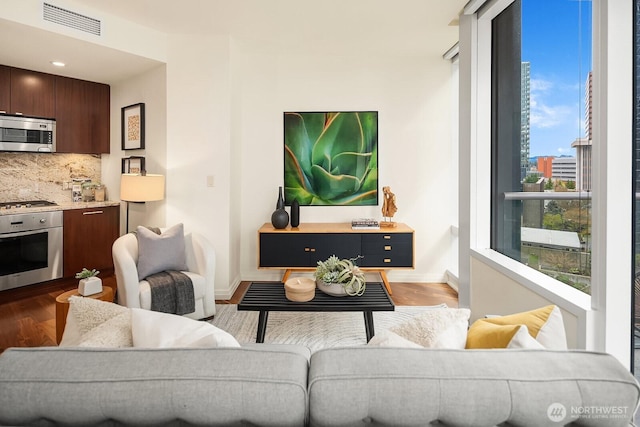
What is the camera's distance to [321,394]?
0.78m

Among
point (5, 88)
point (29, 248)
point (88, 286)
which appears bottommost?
point (88, 286)

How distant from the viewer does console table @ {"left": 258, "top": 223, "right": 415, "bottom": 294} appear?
3.94 metres

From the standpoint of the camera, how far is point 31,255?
3904 mm

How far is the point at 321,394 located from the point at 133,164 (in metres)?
4.13

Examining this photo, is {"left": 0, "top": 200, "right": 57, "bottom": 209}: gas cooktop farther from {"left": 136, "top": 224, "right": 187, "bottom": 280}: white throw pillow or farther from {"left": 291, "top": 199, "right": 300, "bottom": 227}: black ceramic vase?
{"left": 291, "top": 199, "right": 300, "bottom": 227}: black ceramic vase

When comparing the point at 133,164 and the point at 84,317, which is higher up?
the point at 133,164

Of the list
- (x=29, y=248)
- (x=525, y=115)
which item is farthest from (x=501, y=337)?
(x=29, y=248)

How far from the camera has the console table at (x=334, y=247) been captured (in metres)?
3.94

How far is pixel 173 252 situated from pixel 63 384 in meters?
2.50

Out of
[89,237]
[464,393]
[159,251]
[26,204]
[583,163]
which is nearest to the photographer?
[464,393]

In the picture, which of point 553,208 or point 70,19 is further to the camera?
point 70,19

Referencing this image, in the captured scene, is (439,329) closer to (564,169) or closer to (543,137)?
(564,169)

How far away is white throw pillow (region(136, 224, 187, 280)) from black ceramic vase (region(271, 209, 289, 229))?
1043 mm

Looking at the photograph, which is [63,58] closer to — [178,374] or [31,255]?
[31,255]
